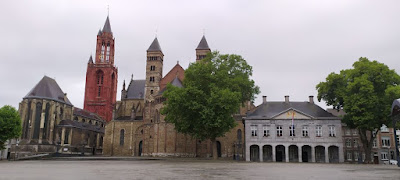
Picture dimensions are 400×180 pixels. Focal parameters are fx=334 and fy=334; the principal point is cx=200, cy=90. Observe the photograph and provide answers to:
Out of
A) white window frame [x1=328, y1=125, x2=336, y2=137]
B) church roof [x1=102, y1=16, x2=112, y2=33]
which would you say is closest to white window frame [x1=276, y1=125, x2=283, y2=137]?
white window frame [x1=328, y1=125, x2=336, y2=137]

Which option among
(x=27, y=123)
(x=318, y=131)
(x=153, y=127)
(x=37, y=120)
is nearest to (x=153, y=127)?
(x=153, y=127)

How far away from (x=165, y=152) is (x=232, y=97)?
21.6m

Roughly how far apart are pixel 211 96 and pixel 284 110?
13.7 metres

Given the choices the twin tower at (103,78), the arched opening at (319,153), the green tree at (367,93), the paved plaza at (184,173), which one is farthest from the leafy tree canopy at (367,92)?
the twin tower at (103,78)

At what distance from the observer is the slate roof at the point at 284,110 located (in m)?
46.6

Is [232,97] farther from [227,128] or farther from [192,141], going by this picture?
[192,141]

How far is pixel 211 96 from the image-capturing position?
38.0 metres

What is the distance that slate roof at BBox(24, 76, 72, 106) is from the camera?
214 ft

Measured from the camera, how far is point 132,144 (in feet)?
206

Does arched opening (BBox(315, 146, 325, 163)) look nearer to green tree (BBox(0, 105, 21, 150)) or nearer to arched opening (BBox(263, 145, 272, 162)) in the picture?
arched opening (BBox(263, 145, 272, 162))

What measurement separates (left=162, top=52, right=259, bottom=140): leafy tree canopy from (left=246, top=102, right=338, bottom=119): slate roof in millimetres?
4343

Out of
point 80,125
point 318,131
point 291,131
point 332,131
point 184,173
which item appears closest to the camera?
point 184,173

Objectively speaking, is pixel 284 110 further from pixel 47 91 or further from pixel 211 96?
pixel 47 91

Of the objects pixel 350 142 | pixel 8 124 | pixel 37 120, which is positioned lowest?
pixel 350 142
